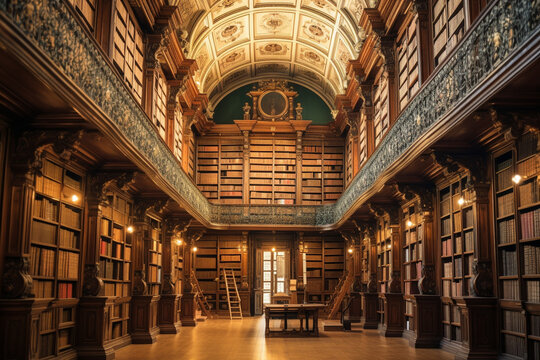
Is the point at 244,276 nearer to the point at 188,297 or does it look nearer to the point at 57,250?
the point at 188,297

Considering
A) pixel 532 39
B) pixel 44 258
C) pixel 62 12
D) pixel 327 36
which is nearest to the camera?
pixel 532 39

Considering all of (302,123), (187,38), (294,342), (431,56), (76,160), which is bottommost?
(294,342)

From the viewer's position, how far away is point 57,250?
677 cm

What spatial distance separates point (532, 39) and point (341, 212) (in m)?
10.4

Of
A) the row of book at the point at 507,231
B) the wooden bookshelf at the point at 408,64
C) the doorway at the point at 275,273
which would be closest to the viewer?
the row of book at the point at 507,231

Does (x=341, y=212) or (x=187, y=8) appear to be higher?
(x=187, y=8)

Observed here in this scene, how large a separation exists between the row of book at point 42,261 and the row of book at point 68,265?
228 millimetres

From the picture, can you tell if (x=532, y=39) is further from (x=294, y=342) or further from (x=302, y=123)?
(x=302, y=123)

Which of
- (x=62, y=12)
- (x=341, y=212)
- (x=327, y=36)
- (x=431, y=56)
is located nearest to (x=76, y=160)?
(x=62, y=12)

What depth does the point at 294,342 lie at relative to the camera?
31.1ft

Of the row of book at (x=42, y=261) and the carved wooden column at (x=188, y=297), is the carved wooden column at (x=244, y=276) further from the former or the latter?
the row of book at (x=42, y=261)

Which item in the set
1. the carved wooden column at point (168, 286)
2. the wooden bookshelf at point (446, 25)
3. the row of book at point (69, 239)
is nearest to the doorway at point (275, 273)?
the carved wooden column at point (168, 286)

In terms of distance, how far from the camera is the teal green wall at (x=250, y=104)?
18.3m

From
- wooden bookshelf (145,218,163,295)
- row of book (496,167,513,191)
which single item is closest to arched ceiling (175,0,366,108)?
wooden bookshelf (145,218,163,295)
